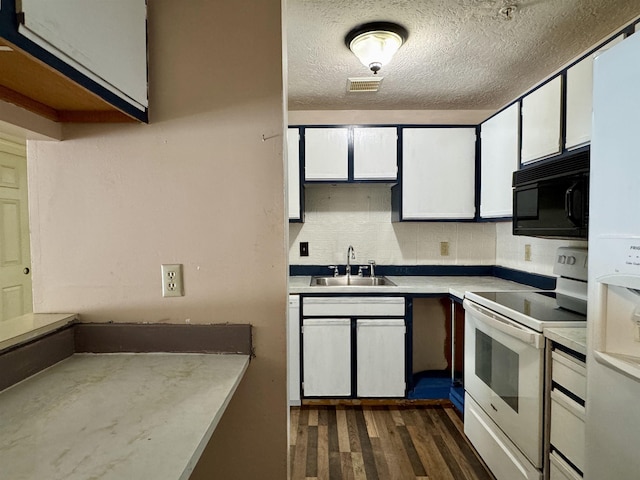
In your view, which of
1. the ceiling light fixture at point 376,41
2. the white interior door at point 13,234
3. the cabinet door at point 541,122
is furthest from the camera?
the white interior door at point 13,234

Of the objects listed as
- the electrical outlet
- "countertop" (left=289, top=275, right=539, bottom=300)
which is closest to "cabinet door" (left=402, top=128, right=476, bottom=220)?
"countertop" (left=289, top=275, right=539, bottom=300)

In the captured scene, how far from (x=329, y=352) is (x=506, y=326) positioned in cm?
124

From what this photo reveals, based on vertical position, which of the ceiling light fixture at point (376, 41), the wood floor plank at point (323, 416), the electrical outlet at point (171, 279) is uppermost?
the ceiling light fixture at point (376, 41)

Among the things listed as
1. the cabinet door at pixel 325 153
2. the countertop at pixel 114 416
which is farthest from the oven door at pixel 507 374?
the cabinet door at pixel 325 153

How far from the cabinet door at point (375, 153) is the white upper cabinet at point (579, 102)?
1.17 meters

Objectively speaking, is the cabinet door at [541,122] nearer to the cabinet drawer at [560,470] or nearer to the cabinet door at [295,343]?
the cabinet drawer at [560,470]

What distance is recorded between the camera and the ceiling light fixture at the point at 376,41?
1.73 meters

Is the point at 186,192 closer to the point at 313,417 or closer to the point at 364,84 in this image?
the point at 364,84

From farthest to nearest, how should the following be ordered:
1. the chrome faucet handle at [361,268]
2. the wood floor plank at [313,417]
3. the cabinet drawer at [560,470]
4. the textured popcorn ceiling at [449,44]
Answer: the chrome faucet handle at [361,268]
the wood floor plank at [313,417]
the textured popcorn ceiling at [449,44]
the cabinet drawer at [560,470]

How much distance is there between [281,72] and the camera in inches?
46.8

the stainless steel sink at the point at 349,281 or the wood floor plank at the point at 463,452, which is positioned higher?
the stainless steel sink at the point at 349,281

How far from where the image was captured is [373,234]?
3035 mm

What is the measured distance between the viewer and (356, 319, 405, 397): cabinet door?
2.51 meters

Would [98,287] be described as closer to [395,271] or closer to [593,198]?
[593,198]
